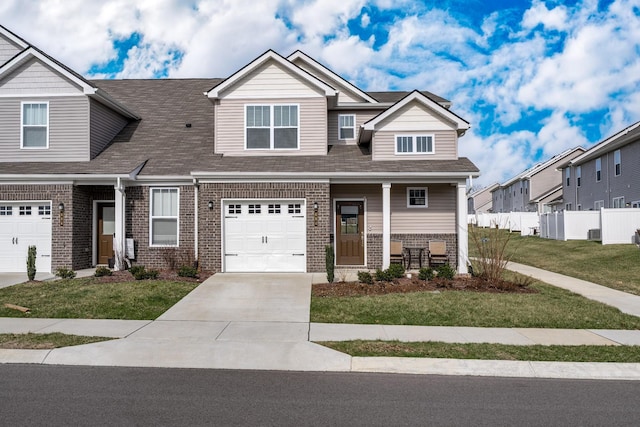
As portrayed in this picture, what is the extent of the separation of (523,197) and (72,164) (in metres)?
46.1

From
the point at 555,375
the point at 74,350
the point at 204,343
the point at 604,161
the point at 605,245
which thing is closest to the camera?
the point at 555,375

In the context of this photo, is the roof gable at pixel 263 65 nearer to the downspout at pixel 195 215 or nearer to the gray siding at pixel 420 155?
the gray siding at pixel 420 155

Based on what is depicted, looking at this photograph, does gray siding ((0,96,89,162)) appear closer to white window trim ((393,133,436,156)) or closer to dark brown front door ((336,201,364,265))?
dark brown front door ((336,201,364,265))

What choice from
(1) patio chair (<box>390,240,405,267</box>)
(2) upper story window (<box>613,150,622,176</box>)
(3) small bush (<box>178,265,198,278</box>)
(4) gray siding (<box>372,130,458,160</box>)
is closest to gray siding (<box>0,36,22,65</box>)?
(3) small bush (<box>178,265,198,278</box>)

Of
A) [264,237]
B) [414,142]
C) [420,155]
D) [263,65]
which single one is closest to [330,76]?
[263,65]

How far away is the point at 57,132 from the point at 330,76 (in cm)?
1069

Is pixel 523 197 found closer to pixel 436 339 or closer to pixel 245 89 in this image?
pixel 245 89

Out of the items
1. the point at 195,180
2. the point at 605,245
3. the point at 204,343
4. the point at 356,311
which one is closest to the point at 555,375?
the point at 356,311

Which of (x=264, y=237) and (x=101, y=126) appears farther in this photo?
(x=101, y=126)

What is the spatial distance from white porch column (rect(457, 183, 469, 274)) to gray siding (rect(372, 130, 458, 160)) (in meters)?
1.67

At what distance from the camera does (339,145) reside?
60.2 feet

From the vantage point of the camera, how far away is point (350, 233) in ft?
54.5

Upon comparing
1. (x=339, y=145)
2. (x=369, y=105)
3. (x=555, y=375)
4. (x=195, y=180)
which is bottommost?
(x=555, y=375)

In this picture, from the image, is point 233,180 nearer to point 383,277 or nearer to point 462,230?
point 383,277
